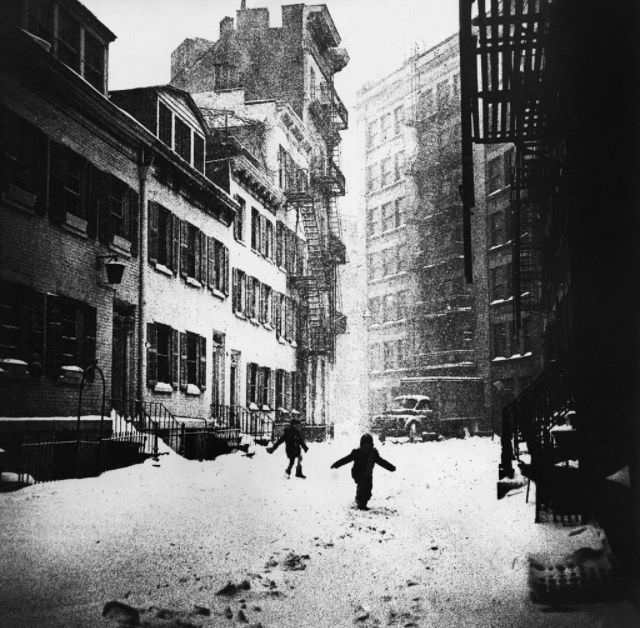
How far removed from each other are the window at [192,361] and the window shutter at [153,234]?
5.99ft

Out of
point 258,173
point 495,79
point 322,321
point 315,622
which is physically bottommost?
point 315,622

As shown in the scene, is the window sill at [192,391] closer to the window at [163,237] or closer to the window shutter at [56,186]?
the window at [163,237]

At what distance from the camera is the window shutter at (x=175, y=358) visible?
16569 mm

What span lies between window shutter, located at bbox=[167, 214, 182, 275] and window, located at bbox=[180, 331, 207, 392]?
1.58 meters

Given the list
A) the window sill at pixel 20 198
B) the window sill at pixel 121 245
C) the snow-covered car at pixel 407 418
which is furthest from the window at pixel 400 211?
the window sill at pixel 20 198

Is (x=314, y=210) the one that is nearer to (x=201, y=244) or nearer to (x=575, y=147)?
(x=201, y=244)

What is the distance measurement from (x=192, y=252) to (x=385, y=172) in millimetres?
6951

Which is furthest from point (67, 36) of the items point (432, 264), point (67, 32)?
point (432, 264)

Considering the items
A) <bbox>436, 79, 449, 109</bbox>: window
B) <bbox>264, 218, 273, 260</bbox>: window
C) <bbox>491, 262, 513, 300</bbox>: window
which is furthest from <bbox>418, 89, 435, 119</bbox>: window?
<bbox>264, 218, 273, 260</bbox>: window

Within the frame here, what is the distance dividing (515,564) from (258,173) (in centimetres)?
1914

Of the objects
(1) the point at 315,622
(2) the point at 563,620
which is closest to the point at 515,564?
(2) the point at 563,620

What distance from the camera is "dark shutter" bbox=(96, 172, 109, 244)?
51.9 feet

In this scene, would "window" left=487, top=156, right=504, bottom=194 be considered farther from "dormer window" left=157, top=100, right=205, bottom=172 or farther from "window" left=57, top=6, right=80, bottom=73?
"dormer window" left=157, top=100, right=205, bottom=172

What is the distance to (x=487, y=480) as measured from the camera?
1323cm
